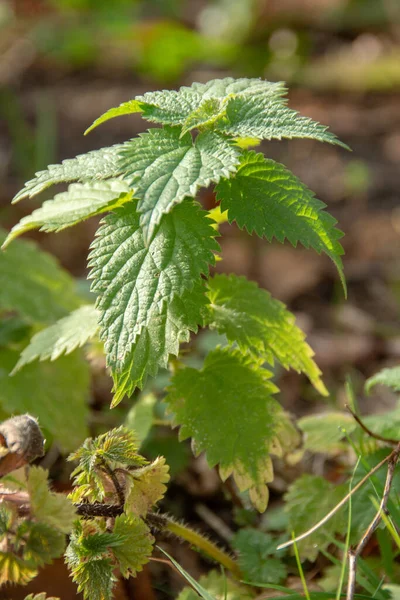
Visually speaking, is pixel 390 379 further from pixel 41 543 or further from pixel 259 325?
pixel 41 543

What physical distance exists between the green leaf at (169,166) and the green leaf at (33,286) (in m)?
0.67

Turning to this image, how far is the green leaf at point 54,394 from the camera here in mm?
1627

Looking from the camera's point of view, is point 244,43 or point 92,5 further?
point 92,5

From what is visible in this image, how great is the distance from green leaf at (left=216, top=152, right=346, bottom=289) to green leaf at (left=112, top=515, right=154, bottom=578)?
0.53m

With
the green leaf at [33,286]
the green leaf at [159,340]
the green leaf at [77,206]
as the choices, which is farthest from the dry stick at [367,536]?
the green leaf at [33,286]

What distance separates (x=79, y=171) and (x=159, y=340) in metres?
0.35

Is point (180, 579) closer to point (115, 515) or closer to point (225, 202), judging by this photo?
point (115, 515)

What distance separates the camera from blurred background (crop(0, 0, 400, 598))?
2.82m

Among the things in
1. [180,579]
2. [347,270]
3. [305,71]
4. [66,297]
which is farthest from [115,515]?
[305,71]

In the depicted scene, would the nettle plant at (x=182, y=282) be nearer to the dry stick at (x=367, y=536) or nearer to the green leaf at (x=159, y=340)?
the green leaf at (x=159, y=340)

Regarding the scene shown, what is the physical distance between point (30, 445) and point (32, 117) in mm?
3671

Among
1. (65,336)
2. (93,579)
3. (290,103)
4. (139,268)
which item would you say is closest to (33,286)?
(65,336)

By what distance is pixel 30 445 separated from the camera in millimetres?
1046

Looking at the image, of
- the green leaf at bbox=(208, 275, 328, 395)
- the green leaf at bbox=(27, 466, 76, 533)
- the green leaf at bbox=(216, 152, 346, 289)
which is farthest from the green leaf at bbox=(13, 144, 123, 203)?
Answer: the green leaf at bbox=(27, 466, 76, 533)
